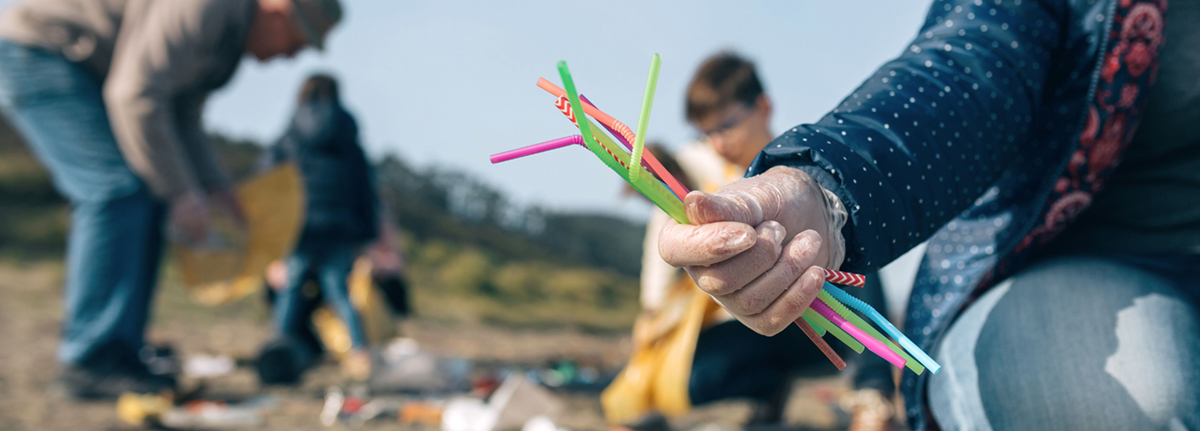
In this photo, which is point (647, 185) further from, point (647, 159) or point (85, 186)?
point (85, 186)

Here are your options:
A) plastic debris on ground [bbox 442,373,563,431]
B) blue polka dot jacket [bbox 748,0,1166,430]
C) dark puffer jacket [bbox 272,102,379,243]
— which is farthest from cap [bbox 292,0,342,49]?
blue polka dot jacket [bbox 748,0,1166,430]

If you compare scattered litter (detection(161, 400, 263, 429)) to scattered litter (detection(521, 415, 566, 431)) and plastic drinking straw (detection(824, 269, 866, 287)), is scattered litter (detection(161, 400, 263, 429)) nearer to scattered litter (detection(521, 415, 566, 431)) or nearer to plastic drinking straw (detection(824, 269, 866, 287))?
scattered litter (detection(521, 415, 566, 431))

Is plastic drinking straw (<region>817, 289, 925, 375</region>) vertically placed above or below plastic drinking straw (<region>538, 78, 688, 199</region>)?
below

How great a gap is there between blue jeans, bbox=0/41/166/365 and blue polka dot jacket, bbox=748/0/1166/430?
Result: 2.43 m

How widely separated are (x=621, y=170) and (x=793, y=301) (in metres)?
0.16

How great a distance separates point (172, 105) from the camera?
245 cm

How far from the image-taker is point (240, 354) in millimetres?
3883

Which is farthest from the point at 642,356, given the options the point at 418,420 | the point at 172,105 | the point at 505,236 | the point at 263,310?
the point at 505,236

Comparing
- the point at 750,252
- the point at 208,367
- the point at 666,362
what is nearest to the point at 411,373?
the point at 208,367

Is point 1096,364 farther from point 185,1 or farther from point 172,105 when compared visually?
point 172,105

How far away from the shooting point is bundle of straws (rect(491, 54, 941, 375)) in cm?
49

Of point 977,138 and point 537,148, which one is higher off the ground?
point 537,148

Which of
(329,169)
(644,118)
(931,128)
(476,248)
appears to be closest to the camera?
(644,118)

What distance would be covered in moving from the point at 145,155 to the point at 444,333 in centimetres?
358
